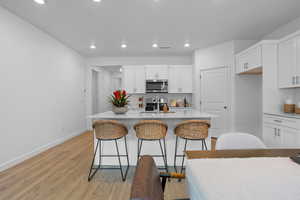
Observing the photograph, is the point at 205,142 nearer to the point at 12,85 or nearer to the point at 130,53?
the point at 12,85

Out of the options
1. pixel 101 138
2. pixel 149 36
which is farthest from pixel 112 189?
pixel 149 36

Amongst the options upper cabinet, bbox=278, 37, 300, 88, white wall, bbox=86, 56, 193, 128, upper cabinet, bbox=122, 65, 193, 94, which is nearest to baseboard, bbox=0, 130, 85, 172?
white wall, bbox=86, 56, 193, 128

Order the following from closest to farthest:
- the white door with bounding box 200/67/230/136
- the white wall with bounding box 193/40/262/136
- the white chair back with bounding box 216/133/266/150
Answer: the white chair back with bounding box 216/133/266/150 < the white wall with bounding box 193/40/262/136 < the white door with bounding box 200/67/230/136

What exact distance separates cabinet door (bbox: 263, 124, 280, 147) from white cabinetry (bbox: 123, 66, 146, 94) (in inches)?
146

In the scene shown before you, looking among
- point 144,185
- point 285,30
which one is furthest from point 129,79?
point 144,185

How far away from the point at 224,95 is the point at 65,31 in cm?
446

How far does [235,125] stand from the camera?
14.4ft

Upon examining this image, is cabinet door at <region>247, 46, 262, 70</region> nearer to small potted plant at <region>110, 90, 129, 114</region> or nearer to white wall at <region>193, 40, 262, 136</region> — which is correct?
white wall at <region>193, 40, 262, 136</region>

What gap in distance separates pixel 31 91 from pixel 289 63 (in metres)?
5.04

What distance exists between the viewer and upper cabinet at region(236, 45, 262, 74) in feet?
11.0

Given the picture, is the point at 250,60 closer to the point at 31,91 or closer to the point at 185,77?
the point at 185,77

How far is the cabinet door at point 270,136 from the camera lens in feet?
9.27

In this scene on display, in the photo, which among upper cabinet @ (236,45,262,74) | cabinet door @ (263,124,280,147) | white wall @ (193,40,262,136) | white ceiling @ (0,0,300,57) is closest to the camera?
white ceiling @ (0,0,300,57)

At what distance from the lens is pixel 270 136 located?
2951 mm
